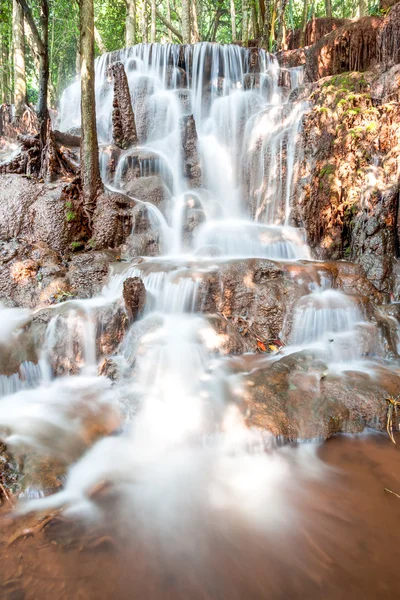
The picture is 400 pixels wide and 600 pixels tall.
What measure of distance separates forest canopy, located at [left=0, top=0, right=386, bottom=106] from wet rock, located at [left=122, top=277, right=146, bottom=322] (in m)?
6.69

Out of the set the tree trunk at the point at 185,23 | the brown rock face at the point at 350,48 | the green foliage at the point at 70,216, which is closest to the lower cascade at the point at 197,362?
the green foliage at the point at 70,216

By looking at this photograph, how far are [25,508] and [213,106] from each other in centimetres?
1269

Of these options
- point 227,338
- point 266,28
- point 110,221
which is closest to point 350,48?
point 266,28

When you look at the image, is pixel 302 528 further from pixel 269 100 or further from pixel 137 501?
pixel 269 100

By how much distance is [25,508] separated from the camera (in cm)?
257

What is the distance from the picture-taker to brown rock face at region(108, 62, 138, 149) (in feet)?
35.9

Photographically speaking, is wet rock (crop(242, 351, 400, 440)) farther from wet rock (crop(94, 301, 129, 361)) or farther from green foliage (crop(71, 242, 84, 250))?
green foliage (crop(71, 242, 84, 250))

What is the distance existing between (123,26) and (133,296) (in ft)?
90.3

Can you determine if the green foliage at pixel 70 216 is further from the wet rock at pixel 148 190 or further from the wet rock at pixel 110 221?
the wet rock at pixel 148 190

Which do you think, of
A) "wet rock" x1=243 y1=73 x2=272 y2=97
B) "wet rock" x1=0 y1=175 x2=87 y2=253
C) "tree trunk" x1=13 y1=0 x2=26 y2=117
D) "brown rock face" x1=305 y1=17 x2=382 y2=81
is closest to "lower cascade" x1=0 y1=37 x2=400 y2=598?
"wet rock" x1=0 y1=175 x2=87 y2=253

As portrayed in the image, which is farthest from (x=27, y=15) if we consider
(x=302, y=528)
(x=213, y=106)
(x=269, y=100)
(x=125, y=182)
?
(x=302, y=528)

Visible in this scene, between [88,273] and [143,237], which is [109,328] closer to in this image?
[88,273]

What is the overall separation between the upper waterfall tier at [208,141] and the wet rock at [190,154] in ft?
0.10

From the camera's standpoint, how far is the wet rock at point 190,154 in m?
10.3
